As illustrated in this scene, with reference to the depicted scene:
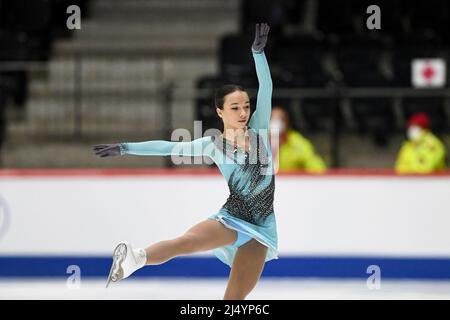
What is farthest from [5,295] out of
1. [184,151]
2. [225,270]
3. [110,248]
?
[184,151]

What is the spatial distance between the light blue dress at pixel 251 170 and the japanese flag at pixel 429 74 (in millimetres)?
5763

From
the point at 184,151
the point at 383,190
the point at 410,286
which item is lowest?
the point at 410,286

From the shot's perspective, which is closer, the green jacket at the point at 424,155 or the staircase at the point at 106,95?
the green jacket at the point at 424,155

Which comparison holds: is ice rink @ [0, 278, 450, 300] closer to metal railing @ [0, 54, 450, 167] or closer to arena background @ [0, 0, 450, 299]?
arena background @ [0, 0, 450, 299]

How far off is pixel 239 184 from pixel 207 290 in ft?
8.75

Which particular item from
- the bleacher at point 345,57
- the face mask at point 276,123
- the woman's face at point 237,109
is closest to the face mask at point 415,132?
the bleacher at point 345,57

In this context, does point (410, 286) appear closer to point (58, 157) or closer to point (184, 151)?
point (184, 151)

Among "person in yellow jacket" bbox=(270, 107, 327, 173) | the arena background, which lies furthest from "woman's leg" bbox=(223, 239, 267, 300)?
"person in yellow jacket" bbox=(270, 107, 327, 173)

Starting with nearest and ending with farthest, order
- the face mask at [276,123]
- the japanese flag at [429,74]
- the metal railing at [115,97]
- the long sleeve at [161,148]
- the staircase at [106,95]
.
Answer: the long sleeve at [161,148] < the face mask at [276,123] < the metal railing at [115,97] < the staircase at [106,95] < the japanese flag at [429,74]

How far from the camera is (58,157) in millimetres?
10586

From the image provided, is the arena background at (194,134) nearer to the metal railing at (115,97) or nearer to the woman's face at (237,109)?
the metal railing at (115,97)

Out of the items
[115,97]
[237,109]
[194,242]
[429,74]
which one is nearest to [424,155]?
[429,74]

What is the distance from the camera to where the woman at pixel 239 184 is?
16.9ft
